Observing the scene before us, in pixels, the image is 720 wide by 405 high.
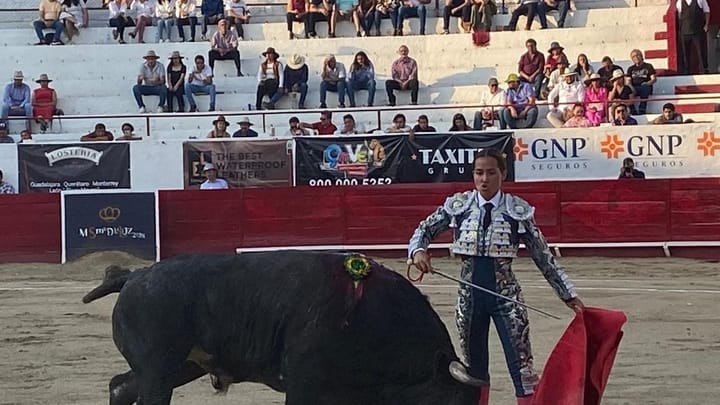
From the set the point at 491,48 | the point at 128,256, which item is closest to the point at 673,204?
the point at 491,48

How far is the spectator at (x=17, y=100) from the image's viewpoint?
57.5 ft

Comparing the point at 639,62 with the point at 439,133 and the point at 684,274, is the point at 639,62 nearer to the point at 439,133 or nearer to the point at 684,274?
the point at 439,133

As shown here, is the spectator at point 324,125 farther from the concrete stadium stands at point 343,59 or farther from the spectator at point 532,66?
the spectator at point 532,66

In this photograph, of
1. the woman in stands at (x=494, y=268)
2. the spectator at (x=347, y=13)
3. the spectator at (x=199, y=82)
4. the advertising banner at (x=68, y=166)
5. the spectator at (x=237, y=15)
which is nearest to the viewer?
the woman in stands at (x=494, y=268)

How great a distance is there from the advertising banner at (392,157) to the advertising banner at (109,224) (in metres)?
2.10

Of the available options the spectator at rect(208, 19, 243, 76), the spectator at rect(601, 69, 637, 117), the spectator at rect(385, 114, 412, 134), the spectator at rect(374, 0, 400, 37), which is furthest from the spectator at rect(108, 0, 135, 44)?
the spectator at rect(601, 69, 637, 117)

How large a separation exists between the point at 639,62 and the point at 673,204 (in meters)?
2.93

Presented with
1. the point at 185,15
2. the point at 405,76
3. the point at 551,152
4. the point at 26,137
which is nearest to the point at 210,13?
the point at 185,15

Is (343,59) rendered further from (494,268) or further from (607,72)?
(494,268)

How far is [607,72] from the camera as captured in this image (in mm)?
→ 16562

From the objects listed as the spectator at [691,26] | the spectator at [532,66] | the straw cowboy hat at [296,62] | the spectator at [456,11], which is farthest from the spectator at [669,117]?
the straw cowboy hat at [296,62]

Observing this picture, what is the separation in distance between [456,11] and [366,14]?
1.39m

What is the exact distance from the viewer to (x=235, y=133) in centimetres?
1625

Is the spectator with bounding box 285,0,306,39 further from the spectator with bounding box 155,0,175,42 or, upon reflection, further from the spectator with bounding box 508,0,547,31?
the spectator with bounding box 508,0,547,31
